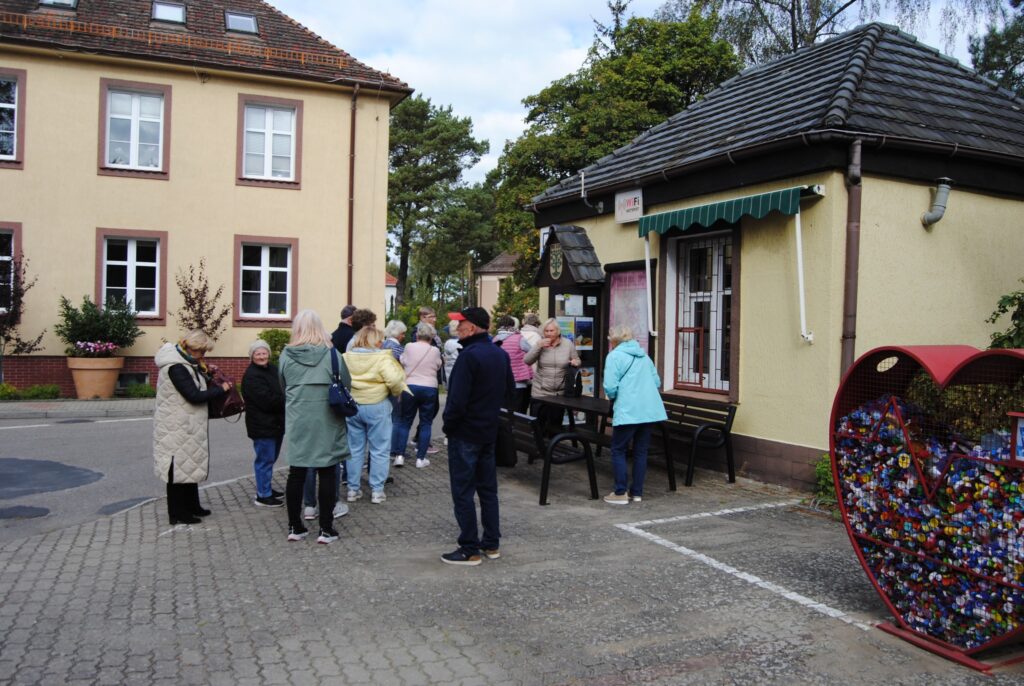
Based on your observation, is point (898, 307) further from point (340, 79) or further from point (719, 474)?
point (340, 79)

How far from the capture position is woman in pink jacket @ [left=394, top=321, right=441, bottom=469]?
929cm

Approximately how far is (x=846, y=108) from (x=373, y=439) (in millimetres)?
5670

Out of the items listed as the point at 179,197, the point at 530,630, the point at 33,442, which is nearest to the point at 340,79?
the point at 179,197

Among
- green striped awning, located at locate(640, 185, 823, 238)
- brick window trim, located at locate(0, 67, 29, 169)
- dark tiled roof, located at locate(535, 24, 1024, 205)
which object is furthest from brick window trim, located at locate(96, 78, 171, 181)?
green striped awning, located at locate(640, 185, 823, 238)

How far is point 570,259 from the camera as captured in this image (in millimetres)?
11672

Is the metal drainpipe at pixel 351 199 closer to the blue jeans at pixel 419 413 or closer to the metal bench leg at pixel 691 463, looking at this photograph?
the blue jeans at pixel 419 413

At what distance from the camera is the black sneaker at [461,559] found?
5.86 meters

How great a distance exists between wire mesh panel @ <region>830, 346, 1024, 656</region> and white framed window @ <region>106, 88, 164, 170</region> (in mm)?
18275

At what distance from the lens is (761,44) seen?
27391mm

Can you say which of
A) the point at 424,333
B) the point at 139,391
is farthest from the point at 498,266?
the point at 424,333

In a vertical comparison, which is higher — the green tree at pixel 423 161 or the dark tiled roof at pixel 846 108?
the green tree at pixel 423 161

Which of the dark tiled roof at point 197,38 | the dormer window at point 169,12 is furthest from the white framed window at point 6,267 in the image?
the dormer window at point 169,12

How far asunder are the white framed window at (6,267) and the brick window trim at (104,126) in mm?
2414

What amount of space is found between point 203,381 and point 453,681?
381cm
